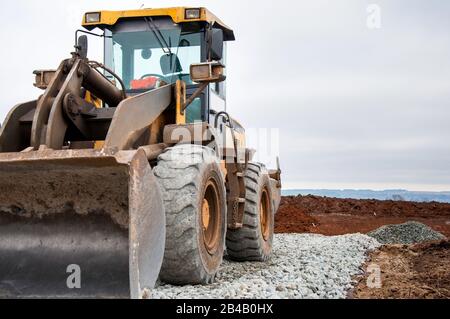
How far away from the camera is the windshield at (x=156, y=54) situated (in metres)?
7.14

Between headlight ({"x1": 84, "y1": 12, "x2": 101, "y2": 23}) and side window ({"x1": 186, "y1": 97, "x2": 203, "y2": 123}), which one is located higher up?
headlight ({"x1": 84, "y1": 12, "x2": 101, "y2": 23})

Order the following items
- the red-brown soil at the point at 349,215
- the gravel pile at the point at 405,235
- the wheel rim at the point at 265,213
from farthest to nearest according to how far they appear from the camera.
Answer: the red-brown soil at the point at 349,215 < the gravel pile at the point at 405,235 < the wheel rim at the point at 265,213

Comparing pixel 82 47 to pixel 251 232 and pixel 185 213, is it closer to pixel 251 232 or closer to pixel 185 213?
pixel 185 213

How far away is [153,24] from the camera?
7266 mm

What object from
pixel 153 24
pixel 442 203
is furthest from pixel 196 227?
pixel 442 203

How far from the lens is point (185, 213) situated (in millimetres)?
4992

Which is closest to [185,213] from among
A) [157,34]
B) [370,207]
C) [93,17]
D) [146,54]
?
[146,54]

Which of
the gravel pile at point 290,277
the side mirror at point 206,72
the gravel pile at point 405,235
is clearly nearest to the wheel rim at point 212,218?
the gravel pile at point 290,277

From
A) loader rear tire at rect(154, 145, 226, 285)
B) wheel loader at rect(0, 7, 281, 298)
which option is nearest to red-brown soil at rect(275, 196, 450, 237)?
wheel loader at rect(0, 7, 281, 298)

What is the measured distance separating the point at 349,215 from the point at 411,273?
13498 mm

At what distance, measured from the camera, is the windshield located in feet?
23.4

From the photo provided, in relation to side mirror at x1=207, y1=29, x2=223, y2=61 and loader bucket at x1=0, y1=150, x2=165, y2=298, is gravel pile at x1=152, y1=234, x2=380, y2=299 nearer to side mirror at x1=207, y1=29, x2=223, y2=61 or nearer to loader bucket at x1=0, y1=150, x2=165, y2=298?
loader bucket at x1=0, y1=150, x2=165, y2=298

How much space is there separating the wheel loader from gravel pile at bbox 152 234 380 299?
0.98 feet

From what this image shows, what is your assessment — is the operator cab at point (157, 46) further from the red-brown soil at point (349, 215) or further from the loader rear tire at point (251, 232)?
the red-brown soil at point (349, 215)
